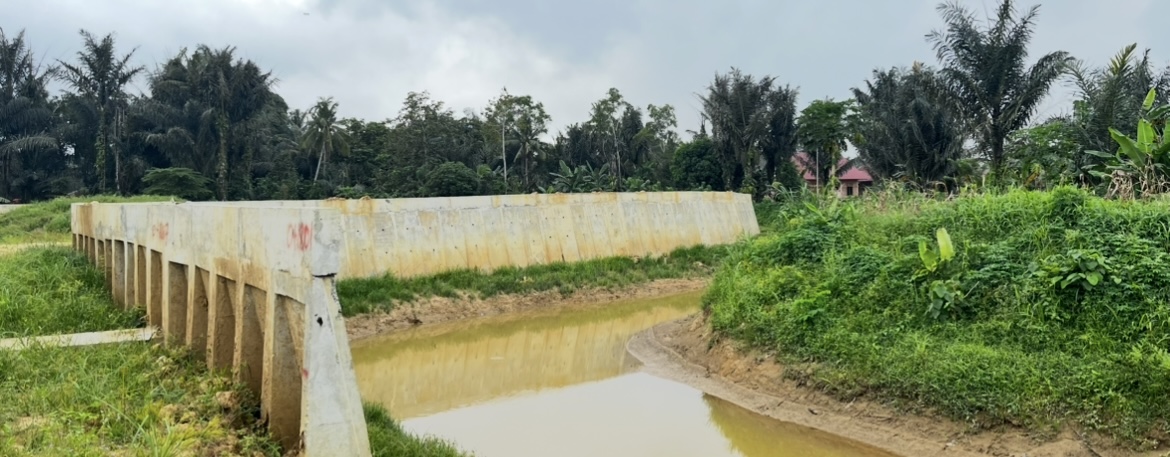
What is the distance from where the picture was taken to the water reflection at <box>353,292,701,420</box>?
8.79 metres

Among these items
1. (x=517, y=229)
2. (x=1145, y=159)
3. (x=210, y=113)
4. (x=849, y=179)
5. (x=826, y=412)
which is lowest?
(x=826, y=412)

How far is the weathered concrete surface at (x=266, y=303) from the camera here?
448 centimetres

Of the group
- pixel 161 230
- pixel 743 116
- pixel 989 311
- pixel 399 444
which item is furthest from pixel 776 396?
pixel 743 116

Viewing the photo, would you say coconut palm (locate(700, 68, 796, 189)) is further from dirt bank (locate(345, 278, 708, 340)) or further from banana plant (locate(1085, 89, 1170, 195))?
banana plant (locate(1085, 89, 1170, 195))

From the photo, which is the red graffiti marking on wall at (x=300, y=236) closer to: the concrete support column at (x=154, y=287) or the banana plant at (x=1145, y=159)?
the concrete support column at (x=154, y=287)

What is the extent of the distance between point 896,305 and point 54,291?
9021 millimetres

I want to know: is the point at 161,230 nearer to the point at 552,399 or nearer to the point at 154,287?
the point at 154,287

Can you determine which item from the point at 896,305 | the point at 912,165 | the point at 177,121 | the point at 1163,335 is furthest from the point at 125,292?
the point at 177,121

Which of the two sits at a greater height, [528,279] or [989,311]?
[989,311]

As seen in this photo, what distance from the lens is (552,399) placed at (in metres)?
8.46

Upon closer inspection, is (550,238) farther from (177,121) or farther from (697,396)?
(177,121)

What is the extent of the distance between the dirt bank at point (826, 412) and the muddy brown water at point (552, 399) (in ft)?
0.58

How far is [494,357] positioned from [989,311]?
604 cm

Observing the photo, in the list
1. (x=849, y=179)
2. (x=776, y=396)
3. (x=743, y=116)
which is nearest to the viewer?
(x=776, y=396)
